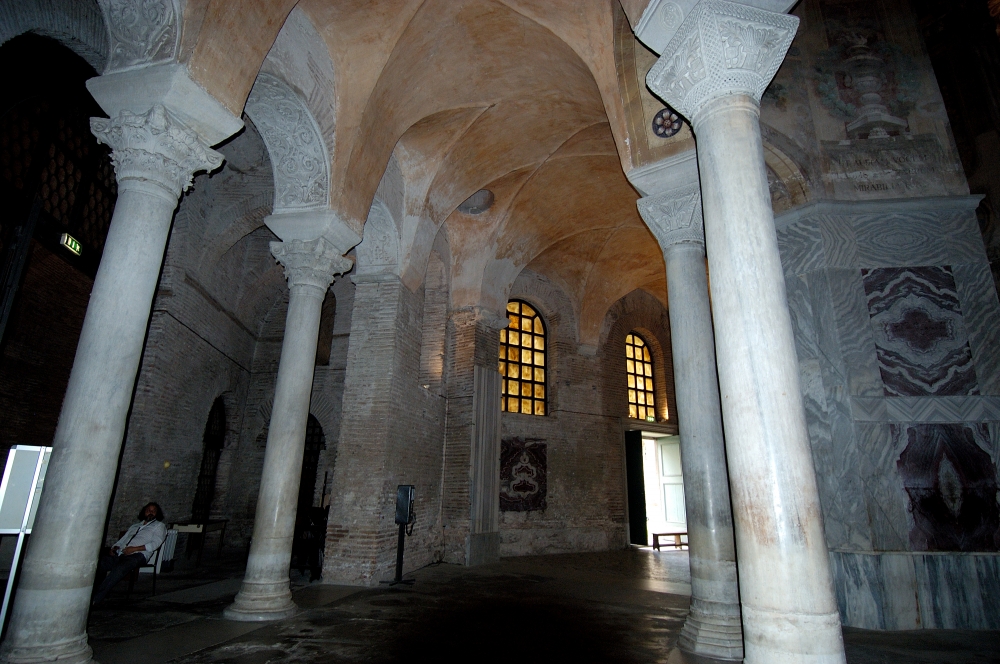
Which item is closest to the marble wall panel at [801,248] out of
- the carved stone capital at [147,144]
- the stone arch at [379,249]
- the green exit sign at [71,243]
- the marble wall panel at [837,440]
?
the marble wall panel at [837,440]

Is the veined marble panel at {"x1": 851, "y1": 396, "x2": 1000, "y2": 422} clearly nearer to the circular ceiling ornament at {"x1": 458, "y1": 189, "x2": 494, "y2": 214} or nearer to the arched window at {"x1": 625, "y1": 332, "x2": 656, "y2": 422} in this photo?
the circular ceiling ornament at {"x1": 458, "y1": 189, "x2": 494, "y2": 214}

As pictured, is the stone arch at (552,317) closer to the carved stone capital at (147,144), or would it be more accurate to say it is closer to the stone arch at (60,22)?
the stone arch at (60,22)

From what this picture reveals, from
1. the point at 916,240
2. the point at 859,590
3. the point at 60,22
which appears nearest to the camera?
the point at 859,590

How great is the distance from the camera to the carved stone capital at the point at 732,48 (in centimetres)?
363

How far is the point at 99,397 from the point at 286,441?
7.53ft

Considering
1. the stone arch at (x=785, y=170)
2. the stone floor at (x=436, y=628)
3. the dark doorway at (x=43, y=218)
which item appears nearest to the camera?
the stone floor at (x=436, y=628)

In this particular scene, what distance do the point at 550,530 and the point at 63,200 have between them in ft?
33.8

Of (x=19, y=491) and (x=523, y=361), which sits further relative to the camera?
(x=523, y=361)

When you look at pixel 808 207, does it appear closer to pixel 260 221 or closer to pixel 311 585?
pixel 311 585

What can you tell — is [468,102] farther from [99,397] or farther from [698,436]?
[99,397]

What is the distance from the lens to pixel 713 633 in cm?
423

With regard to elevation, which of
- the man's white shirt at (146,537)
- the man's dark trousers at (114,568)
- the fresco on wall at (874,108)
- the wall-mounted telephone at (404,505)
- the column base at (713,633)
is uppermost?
the fresco on wall at (874,108)

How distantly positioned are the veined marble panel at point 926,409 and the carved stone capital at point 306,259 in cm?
589

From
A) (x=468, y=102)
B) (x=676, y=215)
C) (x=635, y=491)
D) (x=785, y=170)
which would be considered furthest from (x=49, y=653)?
(x=635, y=491)
